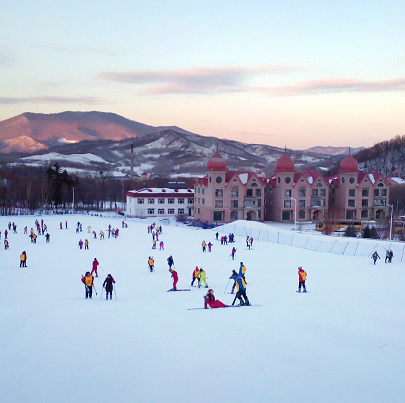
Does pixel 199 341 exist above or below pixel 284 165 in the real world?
below

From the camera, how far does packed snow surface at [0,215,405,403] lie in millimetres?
9305

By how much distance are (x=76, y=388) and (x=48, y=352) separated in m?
2.31

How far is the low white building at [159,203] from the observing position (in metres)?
71.1

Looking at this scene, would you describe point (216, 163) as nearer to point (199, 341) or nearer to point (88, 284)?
point (88, 284)

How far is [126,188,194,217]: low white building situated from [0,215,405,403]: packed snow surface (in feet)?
153

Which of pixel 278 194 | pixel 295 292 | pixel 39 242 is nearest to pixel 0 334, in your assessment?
pixel 295 292

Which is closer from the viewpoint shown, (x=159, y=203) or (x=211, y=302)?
(x=211, y=302)

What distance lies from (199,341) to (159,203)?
199ft

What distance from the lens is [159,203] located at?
7219cm

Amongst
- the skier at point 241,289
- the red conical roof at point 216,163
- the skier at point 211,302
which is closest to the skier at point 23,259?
the skier at point 211,302


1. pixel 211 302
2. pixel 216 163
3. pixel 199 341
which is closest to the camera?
pixel 199 341

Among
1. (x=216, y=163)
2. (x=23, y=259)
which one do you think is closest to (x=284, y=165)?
(x=216, y=163)

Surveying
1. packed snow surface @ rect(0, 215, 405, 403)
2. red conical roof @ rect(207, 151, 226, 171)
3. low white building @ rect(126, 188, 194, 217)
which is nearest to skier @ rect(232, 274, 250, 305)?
packed snow surface @ rect(0, 215, 405, 403)

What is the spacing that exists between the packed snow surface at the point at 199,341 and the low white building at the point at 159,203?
1841 inches
